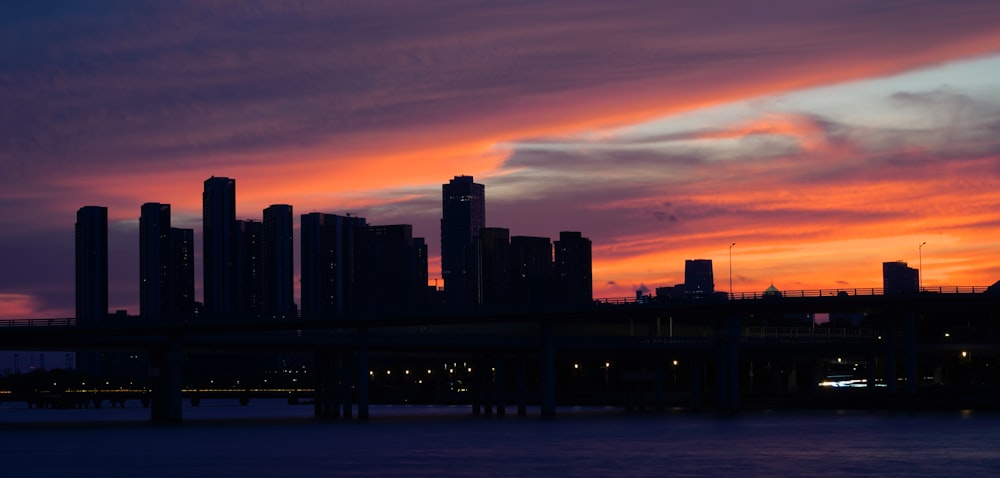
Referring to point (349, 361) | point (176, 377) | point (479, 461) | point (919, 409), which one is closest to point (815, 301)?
point (919, 409)

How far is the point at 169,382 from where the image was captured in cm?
15338

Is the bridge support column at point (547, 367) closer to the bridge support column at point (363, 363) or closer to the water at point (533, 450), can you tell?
the bridge support column at point (363, 363)

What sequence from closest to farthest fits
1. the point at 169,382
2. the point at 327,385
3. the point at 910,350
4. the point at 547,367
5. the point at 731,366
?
the point at 169,382
the point at 547,367
the point at 731,366
the point at 910,350
the point at 327,385

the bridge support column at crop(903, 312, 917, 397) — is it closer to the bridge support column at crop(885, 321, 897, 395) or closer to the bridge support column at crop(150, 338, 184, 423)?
the bridge support column at crop(885, 321, 897, 395)

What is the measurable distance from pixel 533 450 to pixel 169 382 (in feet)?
244

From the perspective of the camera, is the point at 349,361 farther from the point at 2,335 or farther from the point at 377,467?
the point at 377,467

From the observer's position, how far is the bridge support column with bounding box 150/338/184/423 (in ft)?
501

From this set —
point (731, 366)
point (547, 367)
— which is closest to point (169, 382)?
point (547, 367)

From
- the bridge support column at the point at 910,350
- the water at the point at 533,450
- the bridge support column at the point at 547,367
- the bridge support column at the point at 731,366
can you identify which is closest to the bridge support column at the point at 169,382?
the water at the point at 533,450

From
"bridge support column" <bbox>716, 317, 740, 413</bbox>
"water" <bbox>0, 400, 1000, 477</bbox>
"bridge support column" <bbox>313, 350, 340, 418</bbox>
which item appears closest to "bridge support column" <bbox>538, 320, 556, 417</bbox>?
"bridge support column" <bbox>716, 317, 740, 413</bbox>

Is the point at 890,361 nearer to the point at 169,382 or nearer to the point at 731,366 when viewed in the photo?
the point at 731,366

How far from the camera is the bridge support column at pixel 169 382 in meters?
A: 153

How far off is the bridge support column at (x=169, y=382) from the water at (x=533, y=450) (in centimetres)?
2181

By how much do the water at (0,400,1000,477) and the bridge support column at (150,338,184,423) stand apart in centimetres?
2181
